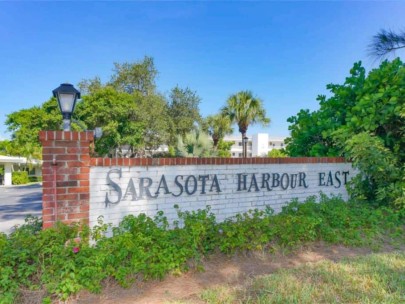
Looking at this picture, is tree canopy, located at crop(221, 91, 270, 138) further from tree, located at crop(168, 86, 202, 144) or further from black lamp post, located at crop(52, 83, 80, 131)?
black lamp post, located at crop(52, 83, 80, 131)

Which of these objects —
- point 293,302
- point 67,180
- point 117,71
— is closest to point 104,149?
point 117,71

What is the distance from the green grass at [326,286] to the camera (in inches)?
106

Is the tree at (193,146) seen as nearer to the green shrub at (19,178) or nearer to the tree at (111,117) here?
the tree at (111,117)

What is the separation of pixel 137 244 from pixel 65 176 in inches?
49.6

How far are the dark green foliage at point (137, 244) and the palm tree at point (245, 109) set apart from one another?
1980 centimetres

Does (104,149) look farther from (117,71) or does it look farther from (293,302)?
(293,302)

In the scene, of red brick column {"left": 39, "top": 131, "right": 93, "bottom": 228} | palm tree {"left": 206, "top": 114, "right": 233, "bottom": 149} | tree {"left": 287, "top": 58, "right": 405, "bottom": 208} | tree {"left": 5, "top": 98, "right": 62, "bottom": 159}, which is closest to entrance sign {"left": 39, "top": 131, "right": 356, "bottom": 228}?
red brick column {"left": 39, "top": 131, "right": 93, "bottom": 228}

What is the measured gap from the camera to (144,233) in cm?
352

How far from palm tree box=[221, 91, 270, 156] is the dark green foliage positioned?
19.8 metres

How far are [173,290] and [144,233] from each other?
852mm

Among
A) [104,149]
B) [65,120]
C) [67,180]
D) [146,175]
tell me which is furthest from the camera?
[104,149]

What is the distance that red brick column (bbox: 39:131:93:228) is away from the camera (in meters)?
3.32

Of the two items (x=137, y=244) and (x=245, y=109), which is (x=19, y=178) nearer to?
(x=245, y=109)

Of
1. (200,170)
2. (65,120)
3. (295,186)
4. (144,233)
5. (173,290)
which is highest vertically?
(65,120)
